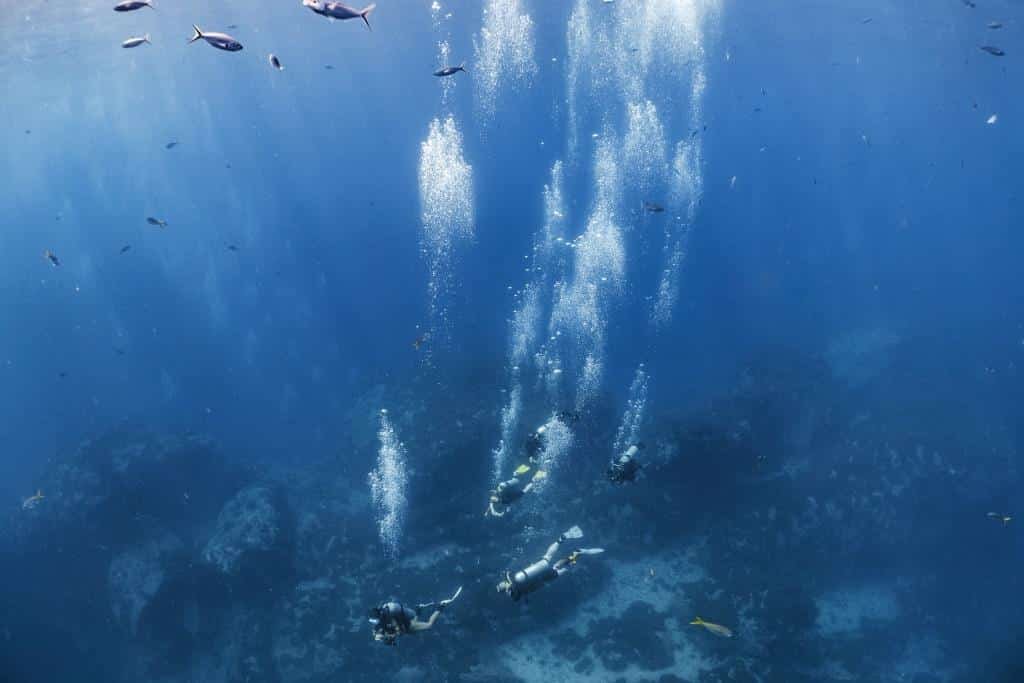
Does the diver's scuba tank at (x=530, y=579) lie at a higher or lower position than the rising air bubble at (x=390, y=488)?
higher

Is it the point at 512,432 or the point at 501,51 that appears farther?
the point at 501,51

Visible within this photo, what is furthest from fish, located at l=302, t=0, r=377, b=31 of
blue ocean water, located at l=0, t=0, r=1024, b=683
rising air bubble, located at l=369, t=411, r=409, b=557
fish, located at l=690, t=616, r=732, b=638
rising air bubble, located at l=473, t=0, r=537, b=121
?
rising air bubble, located at l=473, t=0, r=537, b=121

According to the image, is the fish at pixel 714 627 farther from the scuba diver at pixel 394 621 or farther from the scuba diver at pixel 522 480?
the scuba diver at pixel 394 621

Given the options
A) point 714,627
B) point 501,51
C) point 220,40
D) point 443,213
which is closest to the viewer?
point 220,40

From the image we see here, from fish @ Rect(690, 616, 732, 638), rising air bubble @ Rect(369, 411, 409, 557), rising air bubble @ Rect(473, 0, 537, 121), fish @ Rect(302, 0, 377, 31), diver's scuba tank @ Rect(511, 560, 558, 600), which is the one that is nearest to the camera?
fish @ Rect(302, 0, 377, 31)

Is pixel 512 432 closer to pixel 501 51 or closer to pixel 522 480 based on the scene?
pixel 522 480

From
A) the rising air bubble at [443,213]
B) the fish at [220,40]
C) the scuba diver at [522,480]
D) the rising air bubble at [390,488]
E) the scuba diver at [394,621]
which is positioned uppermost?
the fish at [220,40]

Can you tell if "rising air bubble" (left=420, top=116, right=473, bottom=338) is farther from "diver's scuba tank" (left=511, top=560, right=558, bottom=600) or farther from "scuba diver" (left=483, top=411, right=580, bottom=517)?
"diver's scuba tank" (left=511, top=560, right=558, bottom=600)

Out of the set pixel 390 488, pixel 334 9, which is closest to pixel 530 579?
pixel 334 9

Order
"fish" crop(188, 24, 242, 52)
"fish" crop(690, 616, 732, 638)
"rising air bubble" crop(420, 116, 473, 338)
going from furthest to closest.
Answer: "rising air bubble" crop(420, 116, 473, 338)
"fish" crop(690, 616, 732, 638)
"fish" crop(188, 24, 242, 52)

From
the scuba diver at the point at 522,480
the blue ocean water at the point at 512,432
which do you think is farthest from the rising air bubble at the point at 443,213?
the scuba diver at the point at 522,480

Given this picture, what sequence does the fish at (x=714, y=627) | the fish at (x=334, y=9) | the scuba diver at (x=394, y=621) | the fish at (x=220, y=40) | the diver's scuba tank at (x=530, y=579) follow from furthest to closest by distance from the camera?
the fish at (x=714, y=627)
the diver's scuba tank at (x=530, y=579)
the scuba diver at (x=394, y=621)
the fish at (x=220, y=40)
the fish at (x=334, y=9)

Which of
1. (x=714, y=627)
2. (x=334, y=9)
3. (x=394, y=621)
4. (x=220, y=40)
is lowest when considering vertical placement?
(x=714, y=627)

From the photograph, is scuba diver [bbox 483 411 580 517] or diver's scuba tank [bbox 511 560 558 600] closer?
diver's scuba tank [bbox 511 560 558 600]
